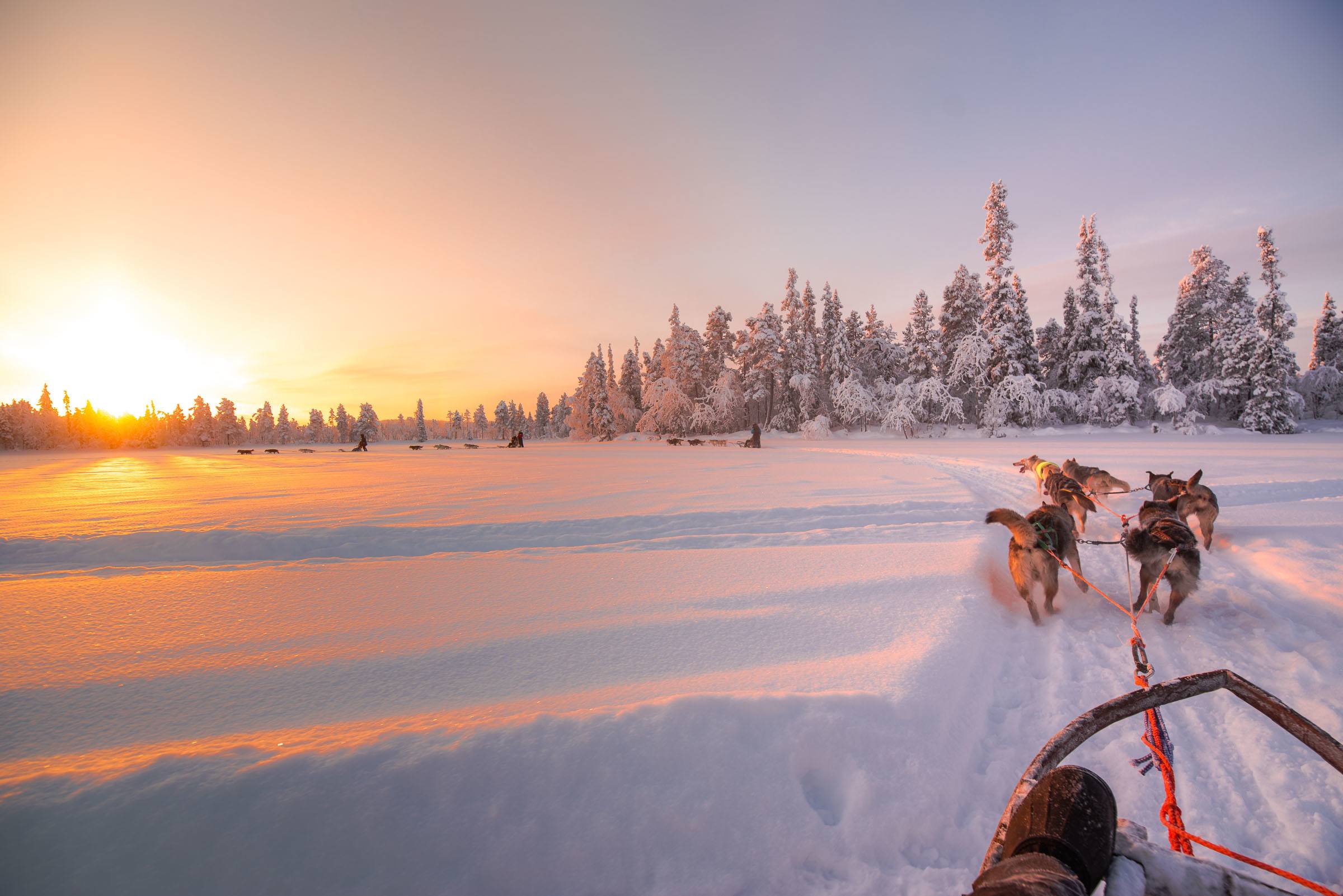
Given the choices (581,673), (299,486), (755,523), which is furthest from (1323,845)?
(299,486)

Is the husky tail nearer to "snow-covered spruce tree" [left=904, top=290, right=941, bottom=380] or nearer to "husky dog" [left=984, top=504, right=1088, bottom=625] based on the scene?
"husky dog" [left=984, top=504, right=1088, bottom=625]

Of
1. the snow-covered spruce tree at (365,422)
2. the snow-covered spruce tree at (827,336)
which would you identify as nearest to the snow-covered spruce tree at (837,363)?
the snow-covered spruce tree at (827,336)

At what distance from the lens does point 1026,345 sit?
32.8 metres

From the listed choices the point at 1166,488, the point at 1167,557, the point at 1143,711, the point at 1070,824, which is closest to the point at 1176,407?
the point at 1166,488

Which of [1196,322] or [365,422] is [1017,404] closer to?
[1196,322]

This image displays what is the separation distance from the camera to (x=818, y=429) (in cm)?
3928

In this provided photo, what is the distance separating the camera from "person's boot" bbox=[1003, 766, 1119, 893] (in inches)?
45.3

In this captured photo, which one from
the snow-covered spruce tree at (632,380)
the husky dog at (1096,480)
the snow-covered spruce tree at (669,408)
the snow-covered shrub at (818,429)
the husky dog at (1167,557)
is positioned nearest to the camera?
the husky dog at (1167,557)

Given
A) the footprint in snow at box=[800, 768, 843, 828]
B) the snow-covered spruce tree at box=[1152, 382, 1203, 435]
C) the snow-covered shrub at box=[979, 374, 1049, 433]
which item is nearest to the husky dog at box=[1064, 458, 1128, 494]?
the footprint in snow at box=[800, 768, 843, 828]

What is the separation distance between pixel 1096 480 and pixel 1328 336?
50.2 m

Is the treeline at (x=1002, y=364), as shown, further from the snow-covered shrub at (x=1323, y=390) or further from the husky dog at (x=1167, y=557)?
the husky dog at (x=1167, y=557)

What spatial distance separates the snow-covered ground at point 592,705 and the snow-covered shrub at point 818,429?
33.0 meters

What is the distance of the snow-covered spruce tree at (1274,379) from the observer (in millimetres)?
28578

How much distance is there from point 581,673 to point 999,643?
3.23m
